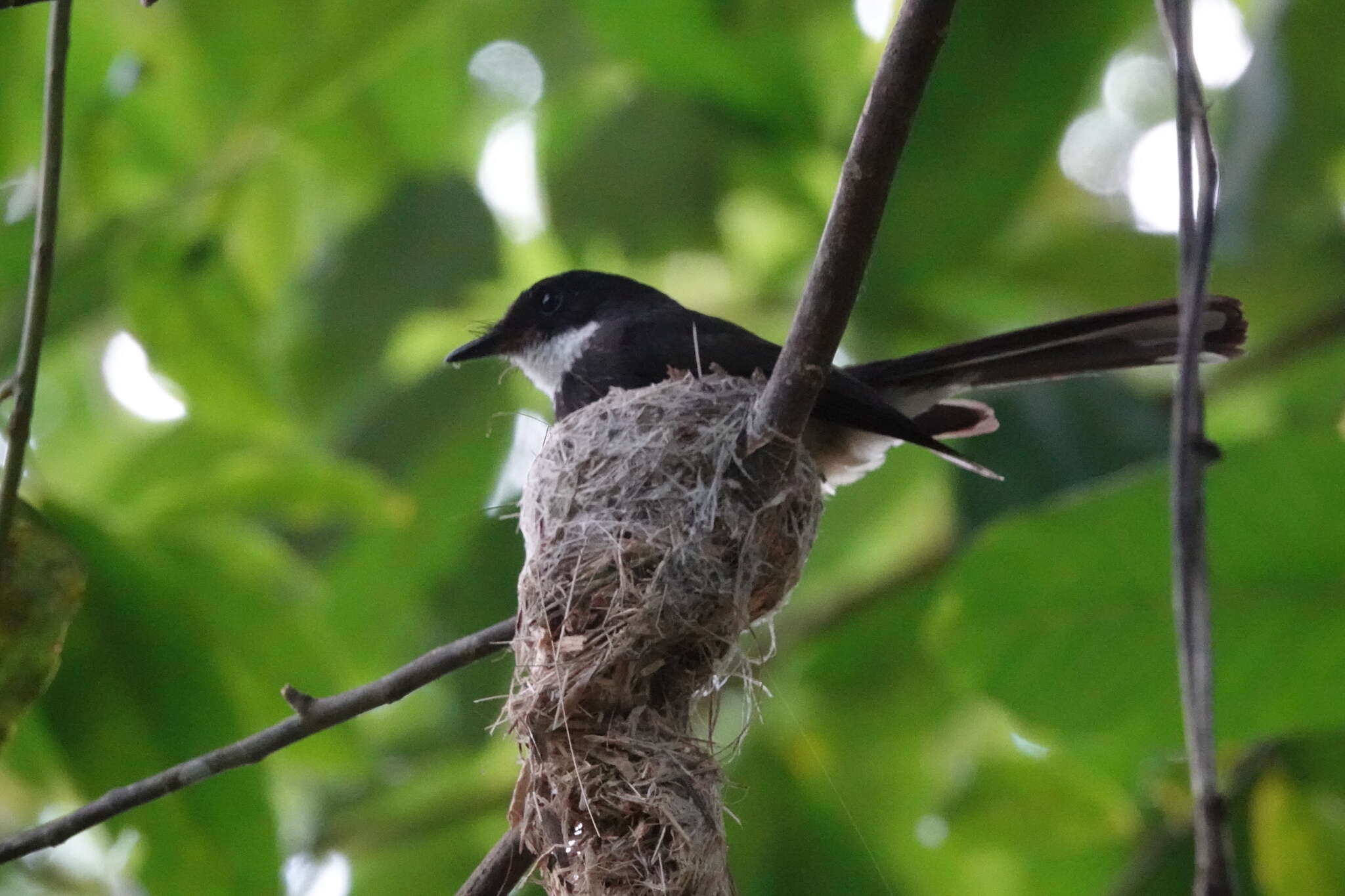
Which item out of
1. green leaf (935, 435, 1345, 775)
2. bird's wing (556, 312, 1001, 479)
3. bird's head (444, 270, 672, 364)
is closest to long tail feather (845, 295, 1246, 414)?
bird's wing (556, 312, 1001, 479)

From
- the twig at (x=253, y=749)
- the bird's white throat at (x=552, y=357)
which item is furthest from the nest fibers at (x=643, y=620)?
the bird's white throat at (x=552, y=357)

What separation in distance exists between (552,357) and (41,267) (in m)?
1.96

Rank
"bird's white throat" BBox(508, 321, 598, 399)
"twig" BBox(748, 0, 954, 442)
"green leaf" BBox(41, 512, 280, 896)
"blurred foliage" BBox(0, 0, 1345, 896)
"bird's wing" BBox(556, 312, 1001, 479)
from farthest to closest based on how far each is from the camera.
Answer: "bird's white throat" BBox(508, 321, 598, 399) < "blurred foliage" BBox(0, 0, 1345, 896) < "bird's wing" BBox(556, 312, 1001, 479) < "green leaf" BBox(41, 512, 280, 896) < "twig" BBox(748, 0, 954, 442)

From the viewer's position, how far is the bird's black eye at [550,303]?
4.14 m

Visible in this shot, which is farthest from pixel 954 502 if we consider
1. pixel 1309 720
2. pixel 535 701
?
pixel 535 701

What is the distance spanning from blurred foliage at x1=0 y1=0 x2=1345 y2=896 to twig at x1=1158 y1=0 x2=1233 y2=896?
1.58 meters

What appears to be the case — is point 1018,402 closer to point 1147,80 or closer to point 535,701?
point 535,701

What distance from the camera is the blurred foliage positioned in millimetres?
3193

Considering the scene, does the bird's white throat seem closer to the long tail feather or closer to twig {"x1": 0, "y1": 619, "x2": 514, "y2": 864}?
the long tail feather

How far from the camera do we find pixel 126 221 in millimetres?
4016

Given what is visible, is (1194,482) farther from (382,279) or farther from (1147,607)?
(382,279)

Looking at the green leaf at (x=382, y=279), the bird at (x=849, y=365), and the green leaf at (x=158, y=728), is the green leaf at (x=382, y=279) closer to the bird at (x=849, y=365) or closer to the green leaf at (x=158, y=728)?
the bird at (x=849, y=365)

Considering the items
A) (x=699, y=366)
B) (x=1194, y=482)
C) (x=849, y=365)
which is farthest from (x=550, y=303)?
(x=1194, y=482)

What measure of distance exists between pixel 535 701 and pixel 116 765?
1017mm
